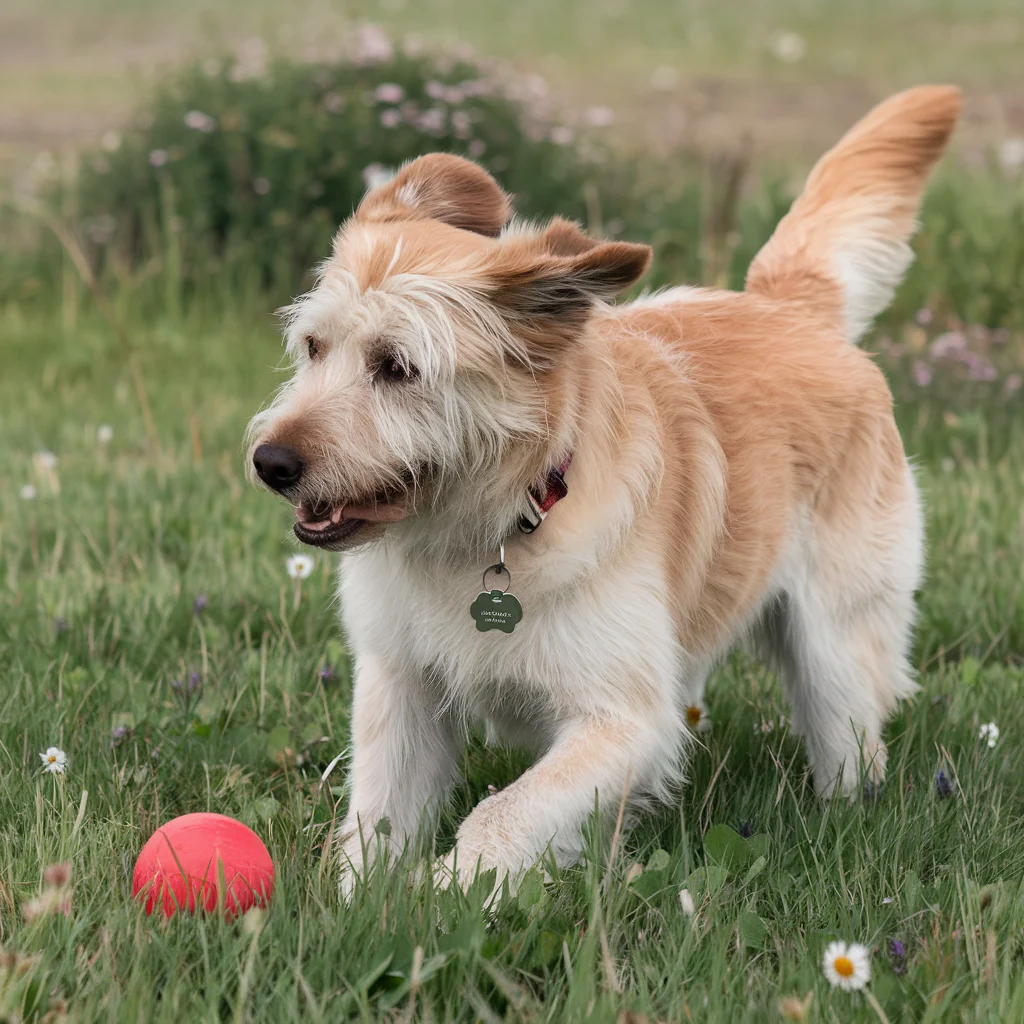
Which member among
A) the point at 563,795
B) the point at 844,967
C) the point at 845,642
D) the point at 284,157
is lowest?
the point at 284,157

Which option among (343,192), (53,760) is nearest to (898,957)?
(53,760)

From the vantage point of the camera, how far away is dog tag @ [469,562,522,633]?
116 inches

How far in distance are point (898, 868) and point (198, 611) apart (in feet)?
7.30

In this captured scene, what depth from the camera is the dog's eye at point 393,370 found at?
9.68 feet

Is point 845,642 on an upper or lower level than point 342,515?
lower

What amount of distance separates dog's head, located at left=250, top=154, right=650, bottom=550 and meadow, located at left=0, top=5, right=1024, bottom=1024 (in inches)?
29.8

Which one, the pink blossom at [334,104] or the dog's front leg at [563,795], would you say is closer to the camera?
the dog's front leg at [563,795]

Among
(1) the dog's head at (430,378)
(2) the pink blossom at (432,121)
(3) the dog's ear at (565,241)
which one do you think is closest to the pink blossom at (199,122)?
(2) the pink blossom at (432,121)

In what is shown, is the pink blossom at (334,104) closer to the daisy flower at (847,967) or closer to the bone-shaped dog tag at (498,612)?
the bone-shaped dog tag at (498,612)

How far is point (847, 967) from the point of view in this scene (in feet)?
7.68

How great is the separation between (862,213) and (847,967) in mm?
2494

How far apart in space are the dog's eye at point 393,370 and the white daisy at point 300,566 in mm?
1403

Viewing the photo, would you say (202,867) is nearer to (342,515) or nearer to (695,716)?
(342,515)

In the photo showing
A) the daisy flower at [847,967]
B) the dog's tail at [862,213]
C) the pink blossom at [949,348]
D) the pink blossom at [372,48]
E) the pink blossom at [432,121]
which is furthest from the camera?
the pink blossom at [372,48]
